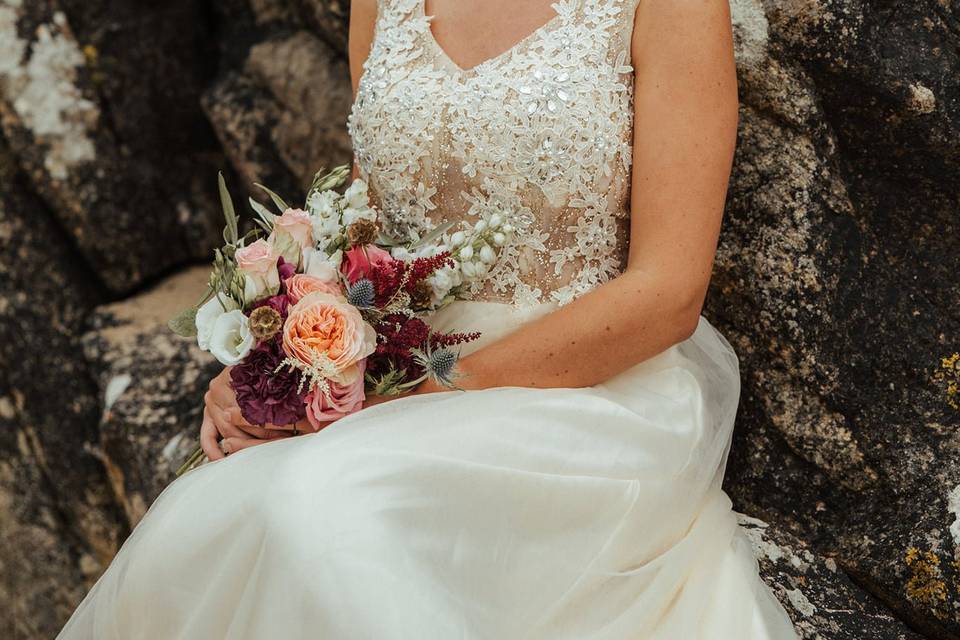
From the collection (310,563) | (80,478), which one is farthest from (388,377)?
(80,478)

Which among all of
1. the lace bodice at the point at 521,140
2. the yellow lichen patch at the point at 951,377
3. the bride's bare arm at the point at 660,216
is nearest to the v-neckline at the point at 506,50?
the lace bodice at the point at 521,140

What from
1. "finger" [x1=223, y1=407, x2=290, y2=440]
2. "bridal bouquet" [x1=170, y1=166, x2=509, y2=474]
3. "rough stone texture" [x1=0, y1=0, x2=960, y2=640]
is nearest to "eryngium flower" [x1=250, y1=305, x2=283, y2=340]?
"bridal bouquet" [x1=170, y1=166, x2=509, y2=474]

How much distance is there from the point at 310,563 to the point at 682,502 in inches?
32.1

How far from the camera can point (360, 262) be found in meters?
1.92

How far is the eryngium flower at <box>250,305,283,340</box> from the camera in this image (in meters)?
1.75

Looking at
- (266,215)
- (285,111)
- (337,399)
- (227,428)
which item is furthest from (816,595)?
(285,111)

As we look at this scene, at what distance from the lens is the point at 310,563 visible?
4.98ft

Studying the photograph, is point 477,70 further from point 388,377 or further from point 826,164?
point 826,164

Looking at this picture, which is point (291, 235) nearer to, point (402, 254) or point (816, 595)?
point (402, 254)

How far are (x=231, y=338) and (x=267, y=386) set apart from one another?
0.40 ft

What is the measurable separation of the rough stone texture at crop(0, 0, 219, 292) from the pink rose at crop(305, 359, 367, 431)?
6.88 feet

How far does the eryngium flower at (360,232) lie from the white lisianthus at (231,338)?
27cm

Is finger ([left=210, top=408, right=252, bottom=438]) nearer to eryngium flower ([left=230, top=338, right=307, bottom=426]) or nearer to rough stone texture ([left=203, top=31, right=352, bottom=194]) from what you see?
eryngium flower ([left=230, top=338, right=307, bottom=426])

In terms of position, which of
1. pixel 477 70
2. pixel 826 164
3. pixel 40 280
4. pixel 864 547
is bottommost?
pixel 864 547
